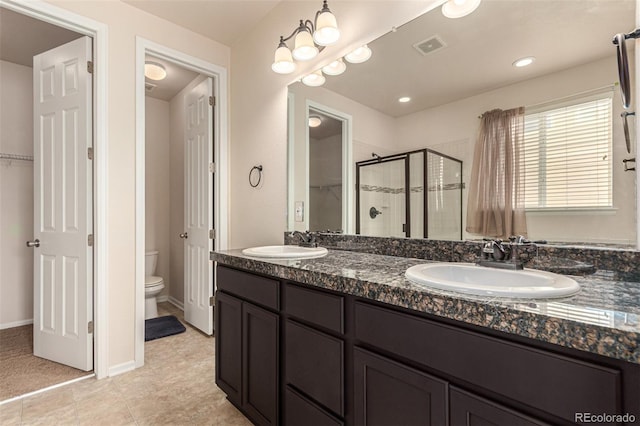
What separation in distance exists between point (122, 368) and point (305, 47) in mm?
2439

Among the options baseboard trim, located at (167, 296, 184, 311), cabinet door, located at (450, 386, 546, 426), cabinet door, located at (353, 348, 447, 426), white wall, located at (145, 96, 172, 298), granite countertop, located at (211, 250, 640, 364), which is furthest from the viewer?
white wall, located at (145, 96, 172, 298)

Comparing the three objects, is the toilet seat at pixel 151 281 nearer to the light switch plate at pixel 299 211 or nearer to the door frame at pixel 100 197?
the door frame at pixel 100 197

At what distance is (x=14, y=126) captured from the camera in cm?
295

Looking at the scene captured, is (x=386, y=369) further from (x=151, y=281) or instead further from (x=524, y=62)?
(x=151, y=281)

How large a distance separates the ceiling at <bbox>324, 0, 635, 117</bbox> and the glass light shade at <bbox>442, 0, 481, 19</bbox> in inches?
0.8

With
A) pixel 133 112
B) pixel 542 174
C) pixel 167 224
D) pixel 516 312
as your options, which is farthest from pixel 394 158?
pixel 167 224

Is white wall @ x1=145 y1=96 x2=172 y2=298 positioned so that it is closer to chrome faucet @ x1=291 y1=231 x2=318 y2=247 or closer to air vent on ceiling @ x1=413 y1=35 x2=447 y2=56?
chrome faucet @ x1=291 y1=231 x2=318 y2=247

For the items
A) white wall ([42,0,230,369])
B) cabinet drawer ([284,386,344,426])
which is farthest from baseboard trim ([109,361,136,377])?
cabinet drawer ([284,386,344,426])

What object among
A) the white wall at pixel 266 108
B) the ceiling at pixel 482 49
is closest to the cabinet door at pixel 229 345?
the white wall at pixel 266 108

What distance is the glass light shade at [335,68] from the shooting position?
1821 millimetres

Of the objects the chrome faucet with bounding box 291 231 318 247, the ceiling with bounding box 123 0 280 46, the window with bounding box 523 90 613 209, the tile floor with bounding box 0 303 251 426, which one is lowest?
the tile floor with bounding box 0 303 251 426

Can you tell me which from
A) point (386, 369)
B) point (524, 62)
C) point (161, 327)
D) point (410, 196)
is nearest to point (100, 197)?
point (161, 327)

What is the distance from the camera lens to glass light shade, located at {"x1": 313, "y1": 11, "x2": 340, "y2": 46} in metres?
1.62

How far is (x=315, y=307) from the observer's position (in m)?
1.13
